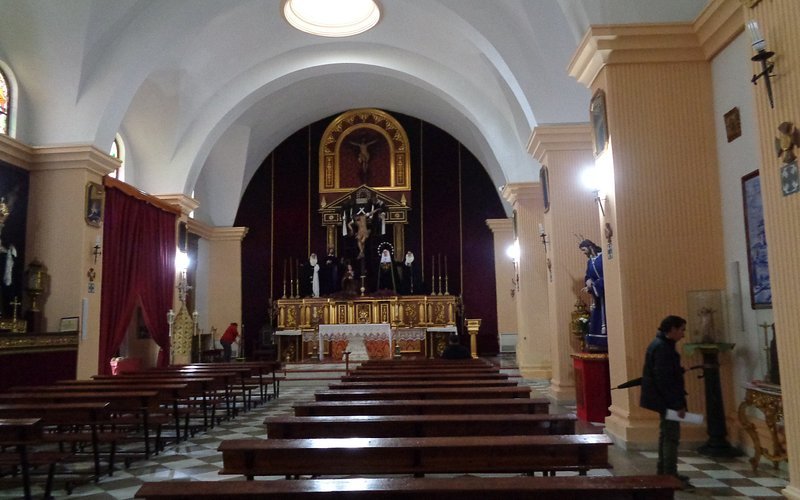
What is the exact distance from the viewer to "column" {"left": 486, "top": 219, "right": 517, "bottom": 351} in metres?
17.4

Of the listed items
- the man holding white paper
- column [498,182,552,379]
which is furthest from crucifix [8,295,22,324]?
the man holding white paper

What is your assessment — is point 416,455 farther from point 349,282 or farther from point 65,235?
point 349,282

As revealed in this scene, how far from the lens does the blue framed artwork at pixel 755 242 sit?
16.6ft

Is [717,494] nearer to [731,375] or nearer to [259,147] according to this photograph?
[731,375]

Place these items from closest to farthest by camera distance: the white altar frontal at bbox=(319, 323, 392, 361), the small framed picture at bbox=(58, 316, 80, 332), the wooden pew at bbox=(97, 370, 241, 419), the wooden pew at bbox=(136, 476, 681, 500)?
1. the wooden pew at bbox=(136, 476, 681, 500)
2. the wooden pew at bbox=(97, 370, 241, 419)
3. the small framed picture at bbox=(58, 316, 80, 332)
4. the white altar frontal at bbox=(319, 323, 392, 361)

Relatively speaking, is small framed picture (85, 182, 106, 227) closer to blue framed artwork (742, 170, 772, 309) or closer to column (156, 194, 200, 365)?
column (156, 194, 200, 365)

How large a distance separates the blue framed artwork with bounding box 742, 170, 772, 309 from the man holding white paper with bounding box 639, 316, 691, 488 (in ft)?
4.59

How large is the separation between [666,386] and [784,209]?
137cm

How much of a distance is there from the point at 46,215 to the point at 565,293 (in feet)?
26.8

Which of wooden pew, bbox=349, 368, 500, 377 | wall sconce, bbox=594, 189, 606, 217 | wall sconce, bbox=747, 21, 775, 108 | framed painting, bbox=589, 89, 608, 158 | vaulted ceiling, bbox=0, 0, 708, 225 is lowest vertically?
wooden pew, bbox=349, 368, 500, 377

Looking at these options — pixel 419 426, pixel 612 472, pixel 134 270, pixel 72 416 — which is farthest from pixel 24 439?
pixel 134 270

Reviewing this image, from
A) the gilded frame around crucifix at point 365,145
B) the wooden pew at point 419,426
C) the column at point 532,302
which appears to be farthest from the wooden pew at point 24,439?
the gilded frame around crucifix at point 365,145

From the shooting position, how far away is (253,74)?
13453mm

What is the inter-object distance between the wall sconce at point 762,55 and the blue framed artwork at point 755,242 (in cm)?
155
